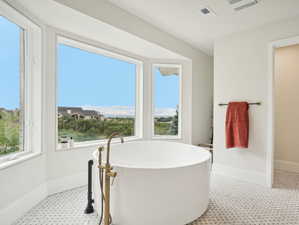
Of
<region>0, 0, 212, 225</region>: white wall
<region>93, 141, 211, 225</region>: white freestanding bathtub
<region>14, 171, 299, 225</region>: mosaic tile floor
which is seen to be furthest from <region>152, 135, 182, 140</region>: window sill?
<region>93, 141, 211, 225</region>: white freestanding bathtub

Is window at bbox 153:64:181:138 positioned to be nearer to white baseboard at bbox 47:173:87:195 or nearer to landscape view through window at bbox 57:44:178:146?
landscape view through window at bbox 57:44:178:146

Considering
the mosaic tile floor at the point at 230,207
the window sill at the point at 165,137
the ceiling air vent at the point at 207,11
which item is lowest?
the mosaic tile floor at the point at 230,207

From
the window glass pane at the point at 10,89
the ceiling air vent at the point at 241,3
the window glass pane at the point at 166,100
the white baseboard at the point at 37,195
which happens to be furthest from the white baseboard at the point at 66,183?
the ceiling air vent at the point at 241,3

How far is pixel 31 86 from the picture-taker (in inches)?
91.9

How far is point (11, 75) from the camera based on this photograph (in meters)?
2.10

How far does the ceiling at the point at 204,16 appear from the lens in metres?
2.37

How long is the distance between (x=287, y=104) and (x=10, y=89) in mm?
4561

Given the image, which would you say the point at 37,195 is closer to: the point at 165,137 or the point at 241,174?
the point at 165,137

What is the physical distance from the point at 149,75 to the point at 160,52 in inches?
22.1

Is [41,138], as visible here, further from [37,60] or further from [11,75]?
[37,60]

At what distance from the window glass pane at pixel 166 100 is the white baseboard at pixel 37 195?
1860 millimetres

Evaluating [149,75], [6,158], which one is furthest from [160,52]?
[6,158]

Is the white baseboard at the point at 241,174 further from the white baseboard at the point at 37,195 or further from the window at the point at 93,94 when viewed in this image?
the white baseboard at the point at 37,195

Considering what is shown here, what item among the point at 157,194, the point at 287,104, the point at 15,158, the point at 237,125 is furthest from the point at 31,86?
the point at 287,104
